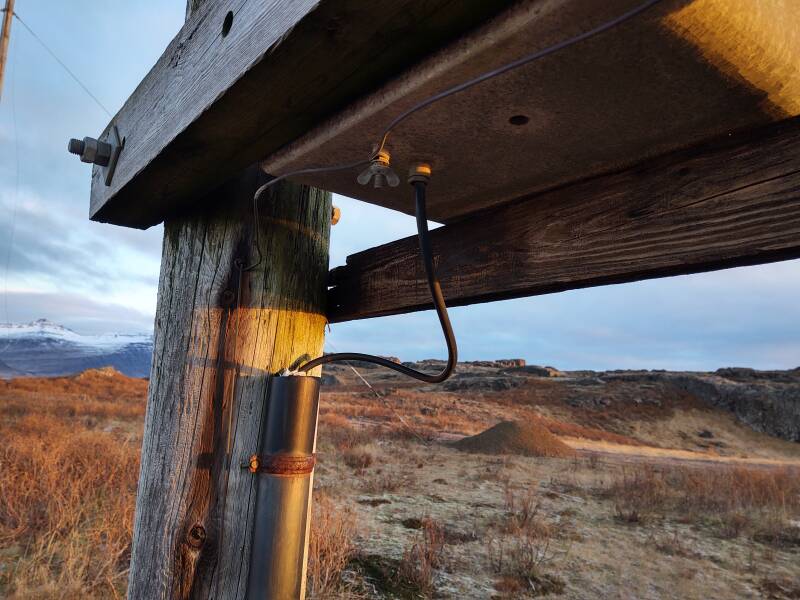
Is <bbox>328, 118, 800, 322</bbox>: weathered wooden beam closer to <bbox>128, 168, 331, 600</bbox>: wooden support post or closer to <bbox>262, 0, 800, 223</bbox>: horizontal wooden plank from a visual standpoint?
<bbox>262, 0, 800, 223</bbox>: horizontal wooden plank

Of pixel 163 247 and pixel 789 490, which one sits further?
pixel 789 490

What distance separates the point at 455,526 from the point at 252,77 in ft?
19.5

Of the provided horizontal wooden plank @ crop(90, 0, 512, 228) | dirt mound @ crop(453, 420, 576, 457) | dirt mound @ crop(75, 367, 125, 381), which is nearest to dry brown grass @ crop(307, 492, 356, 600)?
horizontal wooden plank @ crop(90, 0, 512, 228)

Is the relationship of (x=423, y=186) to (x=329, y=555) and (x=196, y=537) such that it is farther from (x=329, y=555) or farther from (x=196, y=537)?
(x=329, y=555)

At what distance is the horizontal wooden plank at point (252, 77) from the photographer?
0.71 m

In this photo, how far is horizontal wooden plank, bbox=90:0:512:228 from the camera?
28.1 inches

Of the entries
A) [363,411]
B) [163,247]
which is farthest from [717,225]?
[363,411]

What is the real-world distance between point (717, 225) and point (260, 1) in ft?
2.92

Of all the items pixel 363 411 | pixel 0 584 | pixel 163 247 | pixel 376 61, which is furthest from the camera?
pixel 363 411

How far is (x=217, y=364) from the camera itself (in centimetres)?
147

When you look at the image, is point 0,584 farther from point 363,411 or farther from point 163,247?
point 363,411

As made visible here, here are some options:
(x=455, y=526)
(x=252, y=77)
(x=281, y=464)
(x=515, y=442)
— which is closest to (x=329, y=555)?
(x=455, y=526)

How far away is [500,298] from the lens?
125 cm

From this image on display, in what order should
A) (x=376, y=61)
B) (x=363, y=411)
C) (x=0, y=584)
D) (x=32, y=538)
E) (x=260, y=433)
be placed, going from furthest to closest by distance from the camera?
(x=363, y=411) → (x=32, y=538) → (x=0, y=584) → (x=260, y=433) → (x=376, y=61)
